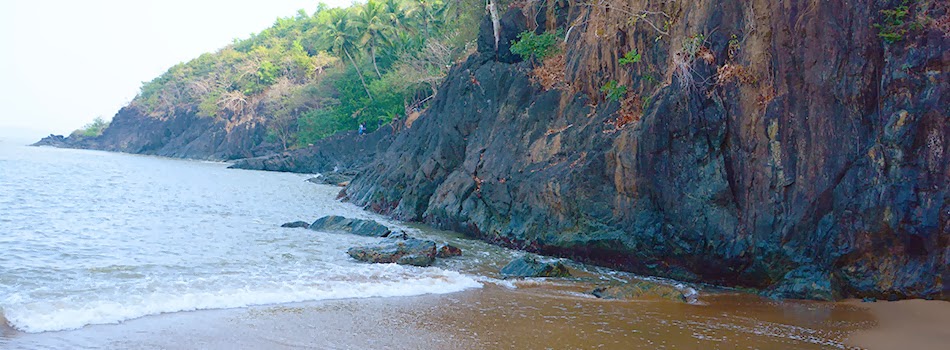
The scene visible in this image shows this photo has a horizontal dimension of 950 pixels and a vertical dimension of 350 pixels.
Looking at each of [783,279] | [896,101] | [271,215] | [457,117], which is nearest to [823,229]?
[783,279]

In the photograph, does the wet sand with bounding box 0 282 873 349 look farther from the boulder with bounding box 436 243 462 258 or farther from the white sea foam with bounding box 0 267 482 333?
the boulder with bounding box 436 243 462 258

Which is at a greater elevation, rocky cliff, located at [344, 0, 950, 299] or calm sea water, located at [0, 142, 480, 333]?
rocky cliff, located at [344, 0, 950, 299]

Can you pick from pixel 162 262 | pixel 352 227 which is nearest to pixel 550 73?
pixel 352 227

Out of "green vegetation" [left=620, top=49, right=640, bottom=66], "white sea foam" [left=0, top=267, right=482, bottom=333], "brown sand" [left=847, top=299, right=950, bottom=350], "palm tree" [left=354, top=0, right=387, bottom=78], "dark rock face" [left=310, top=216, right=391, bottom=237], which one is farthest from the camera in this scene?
"palm tree" [left=354, top=0, right=387, bottom=78]

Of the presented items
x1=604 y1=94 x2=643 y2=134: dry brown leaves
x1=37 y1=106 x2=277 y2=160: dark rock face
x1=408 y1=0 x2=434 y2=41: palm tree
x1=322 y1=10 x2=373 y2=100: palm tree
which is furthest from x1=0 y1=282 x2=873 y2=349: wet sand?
x1=37 y1=106 x2=277 y2=160: dark rock face

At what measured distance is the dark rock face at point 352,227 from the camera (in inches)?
665

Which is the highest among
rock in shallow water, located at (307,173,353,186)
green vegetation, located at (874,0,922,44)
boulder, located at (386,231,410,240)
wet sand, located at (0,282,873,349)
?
green vegetation, located at (874,0,922,44)

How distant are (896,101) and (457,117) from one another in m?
12.9

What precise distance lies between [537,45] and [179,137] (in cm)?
6200

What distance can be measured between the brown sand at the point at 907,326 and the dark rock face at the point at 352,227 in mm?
10222

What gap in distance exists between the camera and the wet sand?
7680 mm

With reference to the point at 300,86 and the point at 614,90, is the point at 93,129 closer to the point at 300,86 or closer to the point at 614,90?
the point at 300,86

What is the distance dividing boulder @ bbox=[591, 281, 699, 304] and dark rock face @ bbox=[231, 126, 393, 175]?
35.9m

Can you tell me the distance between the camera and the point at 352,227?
17.4m
